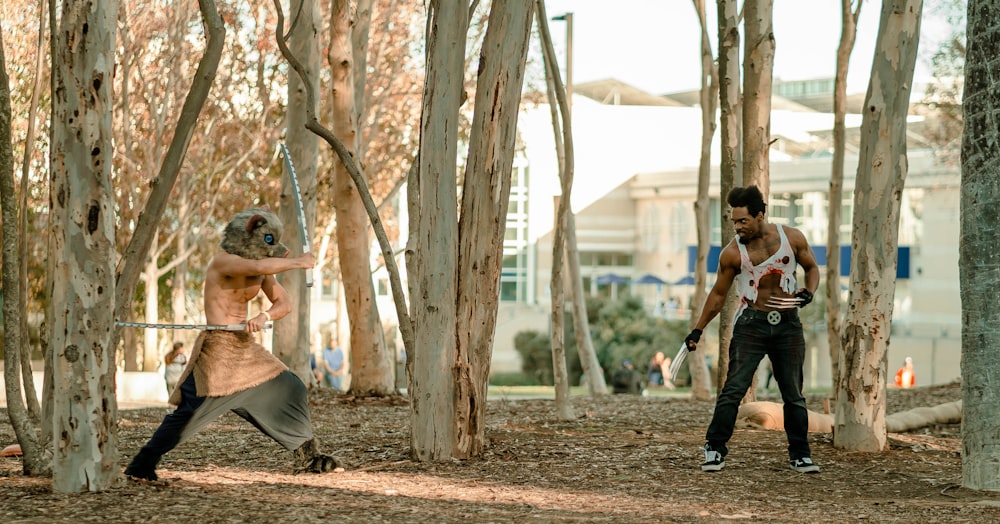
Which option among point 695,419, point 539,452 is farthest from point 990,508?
point 695,419

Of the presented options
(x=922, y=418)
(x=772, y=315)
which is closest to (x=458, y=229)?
(x=772, y=315)

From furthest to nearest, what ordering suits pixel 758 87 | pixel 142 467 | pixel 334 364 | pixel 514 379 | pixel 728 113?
pixel 514 379 → pixel 334 364 → pixel 728 113 → pixel 758 87 → pixel 142 467

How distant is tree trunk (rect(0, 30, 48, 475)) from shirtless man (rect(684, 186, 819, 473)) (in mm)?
4037

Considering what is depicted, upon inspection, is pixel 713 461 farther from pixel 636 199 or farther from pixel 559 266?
pixel 636 199

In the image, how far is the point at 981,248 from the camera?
278 inches

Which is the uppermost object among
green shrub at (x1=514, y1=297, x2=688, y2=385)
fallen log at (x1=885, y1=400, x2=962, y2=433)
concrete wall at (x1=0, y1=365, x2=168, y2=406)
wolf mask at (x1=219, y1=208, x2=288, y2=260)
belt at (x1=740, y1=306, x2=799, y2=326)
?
wolf mask at (x1=219, y1=208, x2=288, y2=260)

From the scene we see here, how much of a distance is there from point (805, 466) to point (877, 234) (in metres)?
1.79

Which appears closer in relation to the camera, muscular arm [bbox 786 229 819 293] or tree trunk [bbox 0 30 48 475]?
tree trunk [bbox 0 30 48 475]

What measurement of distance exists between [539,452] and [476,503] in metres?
2.42

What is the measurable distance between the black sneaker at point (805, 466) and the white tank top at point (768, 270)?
39.7 inches

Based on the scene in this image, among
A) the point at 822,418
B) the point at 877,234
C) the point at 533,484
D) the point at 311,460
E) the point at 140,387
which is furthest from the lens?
the point at 140,387

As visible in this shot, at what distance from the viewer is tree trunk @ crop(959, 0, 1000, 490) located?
700 centimetres

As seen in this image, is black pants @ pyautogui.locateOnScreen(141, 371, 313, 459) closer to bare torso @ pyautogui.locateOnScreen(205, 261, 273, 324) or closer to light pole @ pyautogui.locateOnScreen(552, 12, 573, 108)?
bare torso @ pyautogui.locateOnScreen(205, 261, 273, 324)

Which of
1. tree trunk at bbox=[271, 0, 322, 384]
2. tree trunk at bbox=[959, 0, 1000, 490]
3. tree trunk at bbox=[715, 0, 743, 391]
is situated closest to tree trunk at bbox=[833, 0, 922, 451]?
tree trunk at bbox=[959, 0, 1000, 490]
